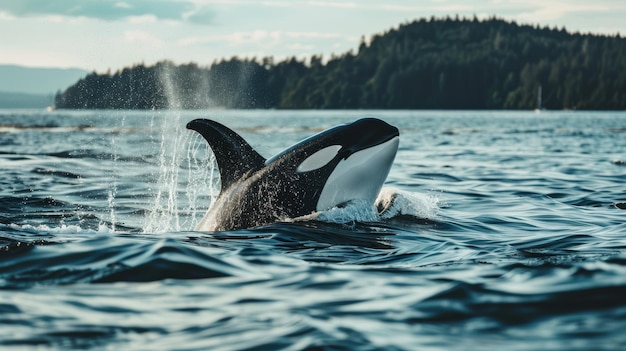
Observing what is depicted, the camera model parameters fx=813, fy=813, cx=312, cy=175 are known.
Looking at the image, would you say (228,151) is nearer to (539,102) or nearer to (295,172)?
(295,172)

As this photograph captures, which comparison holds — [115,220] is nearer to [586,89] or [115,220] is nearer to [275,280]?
[275,280]

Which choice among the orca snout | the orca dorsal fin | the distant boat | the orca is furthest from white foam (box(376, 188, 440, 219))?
the distant boat

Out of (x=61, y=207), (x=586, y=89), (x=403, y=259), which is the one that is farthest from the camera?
(x=586, y=89)

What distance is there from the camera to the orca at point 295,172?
875cm

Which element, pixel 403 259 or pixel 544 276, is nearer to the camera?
pixel 544 276

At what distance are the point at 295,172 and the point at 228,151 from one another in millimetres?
771

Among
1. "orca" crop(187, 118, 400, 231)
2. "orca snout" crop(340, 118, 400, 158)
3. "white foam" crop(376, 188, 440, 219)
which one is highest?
"orca snout" crop(340, 118, 400, 158)

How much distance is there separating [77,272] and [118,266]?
1.03ft

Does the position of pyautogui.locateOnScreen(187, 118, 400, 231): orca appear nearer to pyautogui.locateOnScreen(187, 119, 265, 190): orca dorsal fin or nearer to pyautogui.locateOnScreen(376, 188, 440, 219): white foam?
pyautogui.locateOnScreen(187, 119, 265, 190): orca dorsal fin

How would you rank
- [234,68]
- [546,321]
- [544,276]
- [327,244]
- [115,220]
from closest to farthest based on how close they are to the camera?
[546,321] < [544,276] < [327,244] < [115,220] < [234,68]

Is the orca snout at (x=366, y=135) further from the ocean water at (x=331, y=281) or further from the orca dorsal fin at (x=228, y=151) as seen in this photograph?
the orca dorsal fin at (x=228, y=151)

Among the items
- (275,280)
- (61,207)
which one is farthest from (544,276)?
(61,207)

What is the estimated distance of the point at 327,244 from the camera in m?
7.83

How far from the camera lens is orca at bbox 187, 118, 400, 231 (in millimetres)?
8750
